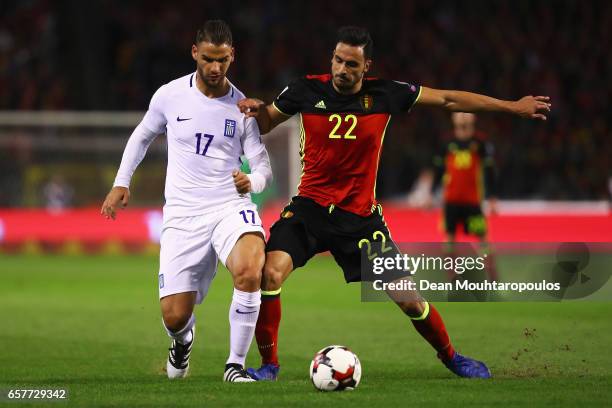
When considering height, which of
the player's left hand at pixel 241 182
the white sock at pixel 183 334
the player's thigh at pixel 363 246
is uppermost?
the player's left hand at pixel 241 182

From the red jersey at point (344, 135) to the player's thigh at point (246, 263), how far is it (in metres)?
0.56

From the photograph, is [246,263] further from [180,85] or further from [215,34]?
[215,34]

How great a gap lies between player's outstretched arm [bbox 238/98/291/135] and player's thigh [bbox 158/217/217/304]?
0.73 metres

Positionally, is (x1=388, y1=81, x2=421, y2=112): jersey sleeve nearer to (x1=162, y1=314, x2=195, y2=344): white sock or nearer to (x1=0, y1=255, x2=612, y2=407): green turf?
(x1=0, y1=255, x2=612, y2=407): green turf

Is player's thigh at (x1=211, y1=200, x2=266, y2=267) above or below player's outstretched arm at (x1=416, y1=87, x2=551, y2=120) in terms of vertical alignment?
below

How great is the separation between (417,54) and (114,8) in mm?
7611

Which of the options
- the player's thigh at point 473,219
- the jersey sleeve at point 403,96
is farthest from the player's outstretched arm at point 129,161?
the player's thigh at point 473,219

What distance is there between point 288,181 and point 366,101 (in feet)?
41.0

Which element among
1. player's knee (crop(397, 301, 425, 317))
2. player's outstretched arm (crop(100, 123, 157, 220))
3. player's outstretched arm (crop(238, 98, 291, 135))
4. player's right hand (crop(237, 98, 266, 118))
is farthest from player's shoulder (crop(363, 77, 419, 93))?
player's outstretched arm (crop(100, 123, 157, 220))

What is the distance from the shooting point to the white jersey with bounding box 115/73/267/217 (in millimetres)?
7129

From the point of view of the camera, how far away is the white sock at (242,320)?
6.85 m

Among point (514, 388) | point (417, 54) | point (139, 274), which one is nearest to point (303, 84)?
point (514, 388)

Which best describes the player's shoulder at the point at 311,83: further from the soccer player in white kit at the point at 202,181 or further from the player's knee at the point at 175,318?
the player's knee at the point at 175,318

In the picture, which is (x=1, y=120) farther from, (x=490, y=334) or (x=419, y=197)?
(x=490, y=334)
